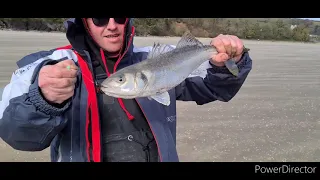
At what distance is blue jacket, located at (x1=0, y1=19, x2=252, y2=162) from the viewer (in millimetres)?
2129

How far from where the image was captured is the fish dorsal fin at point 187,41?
235cm

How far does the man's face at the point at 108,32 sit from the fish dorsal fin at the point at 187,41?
0.49 m

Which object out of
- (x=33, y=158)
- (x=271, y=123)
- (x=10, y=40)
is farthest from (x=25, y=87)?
(x=10, y=40)

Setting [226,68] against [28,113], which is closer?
[28,113]

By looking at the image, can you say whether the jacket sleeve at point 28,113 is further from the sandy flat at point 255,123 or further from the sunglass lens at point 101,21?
the sandy flat at point 255,123

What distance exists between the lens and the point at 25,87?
215 centimetres

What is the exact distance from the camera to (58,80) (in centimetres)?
190

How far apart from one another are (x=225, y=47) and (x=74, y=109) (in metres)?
1.16

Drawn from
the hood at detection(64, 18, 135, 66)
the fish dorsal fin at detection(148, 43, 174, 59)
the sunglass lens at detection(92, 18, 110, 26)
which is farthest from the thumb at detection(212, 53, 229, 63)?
the sunglass lens at detection(92, 18, 110, 26)

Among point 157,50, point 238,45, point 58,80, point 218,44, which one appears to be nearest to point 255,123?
point 238,45

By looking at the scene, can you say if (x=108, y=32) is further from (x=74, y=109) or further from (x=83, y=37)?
(x=74, y=109)

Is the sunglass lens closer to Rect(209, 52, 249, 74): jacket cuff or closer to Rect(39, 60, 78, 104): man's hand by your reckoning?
Rect(39, 60, 78, 104): man's hand
